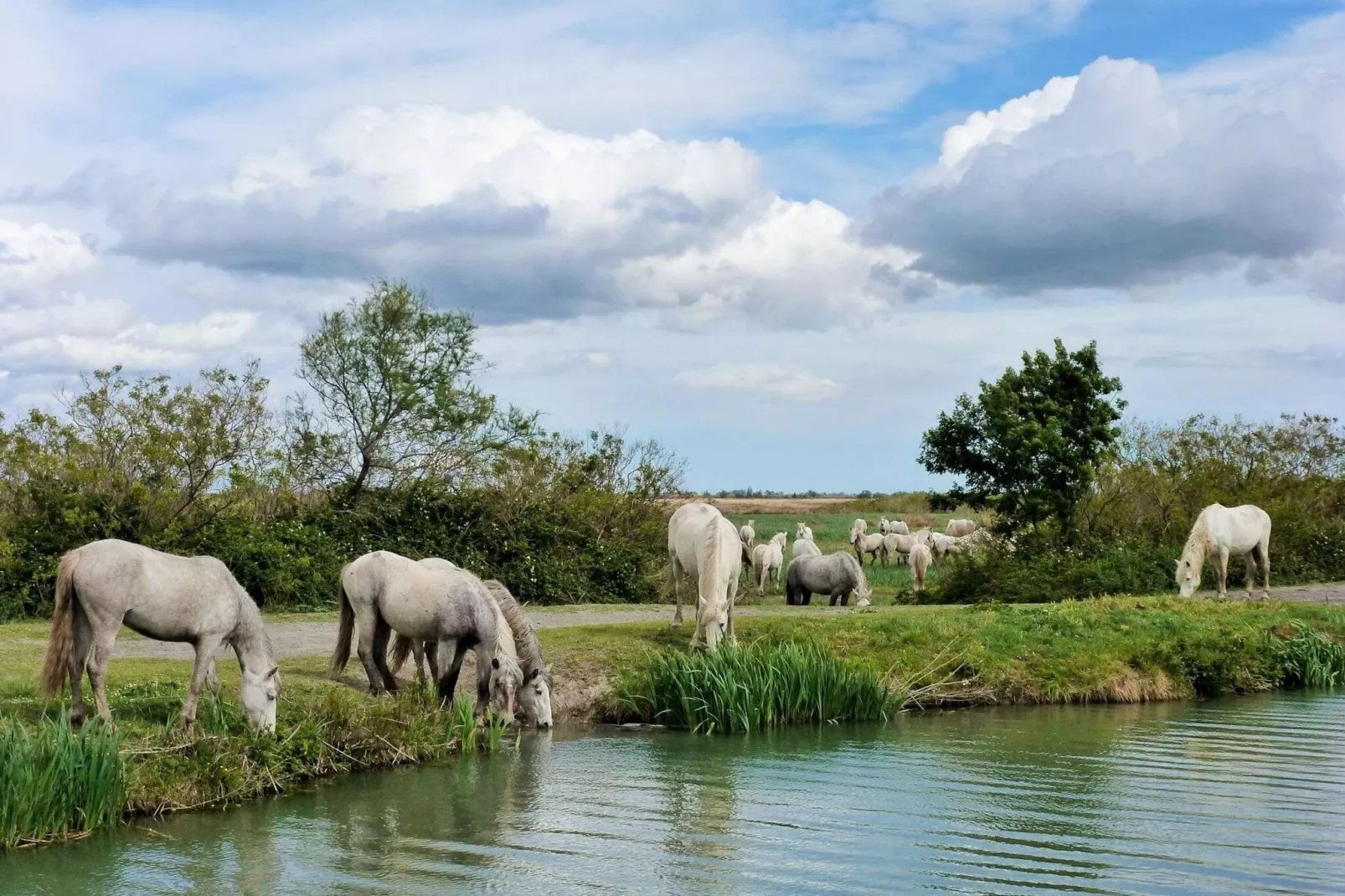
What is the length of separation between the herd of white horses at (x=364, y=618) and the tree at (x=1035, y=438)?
10887 mm

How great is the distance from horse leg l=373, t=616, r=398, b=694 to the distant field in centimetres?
1475

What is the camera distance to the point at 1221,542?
25.9 m

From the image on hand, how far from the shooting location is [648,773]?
42.3 feet

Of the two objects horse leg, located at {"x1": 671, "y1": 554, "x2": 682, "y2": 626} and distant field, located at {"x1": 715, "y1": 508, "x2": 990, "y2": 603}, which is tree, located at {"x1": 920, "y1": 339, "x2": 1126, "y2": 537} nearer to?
distant field, located at {"x1": 715, "y1": 508, "x2": 990, "y2": 603}

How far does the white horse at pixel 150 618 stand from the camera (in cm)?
1127

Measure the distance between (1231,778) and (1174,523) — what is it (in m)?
20.4

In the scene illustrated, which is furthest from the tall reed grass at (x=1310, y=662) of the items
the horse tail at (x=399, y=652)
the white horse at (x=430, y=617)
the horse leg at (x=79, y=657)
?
the horse leg at (x=79, y=657)

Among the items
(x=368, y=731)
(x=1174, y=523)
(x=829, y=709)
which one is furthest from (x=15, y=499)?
(x=1174, y=523)

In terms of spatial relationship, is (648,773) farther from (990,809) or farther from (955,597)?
(955,597)

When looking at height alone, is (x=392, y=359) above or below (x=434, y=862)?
above

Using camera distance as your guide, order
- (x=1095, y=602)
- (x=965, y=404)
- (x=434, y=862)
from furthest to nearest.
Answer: (x=965, y=404), (x=1095, y=602), (x=434, y=862)

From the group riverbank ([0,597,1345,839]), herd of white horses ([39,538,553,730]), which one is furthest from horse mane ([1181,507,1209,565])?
herd of white horses ([39,538,553,730])

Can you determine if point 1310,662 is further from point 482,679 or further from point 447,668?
point 447,668

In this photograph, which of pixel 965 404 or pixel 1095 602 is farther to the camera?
pixel 965 404
